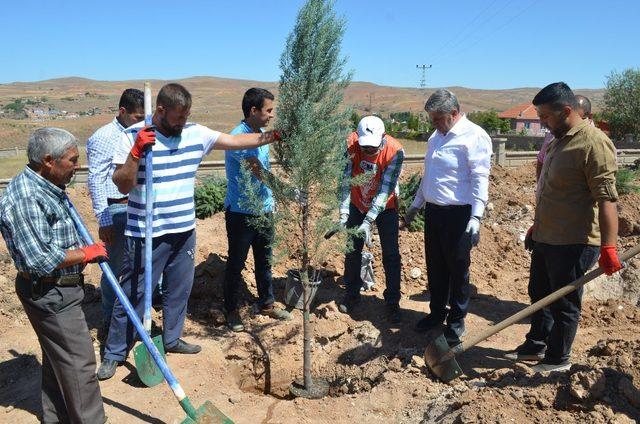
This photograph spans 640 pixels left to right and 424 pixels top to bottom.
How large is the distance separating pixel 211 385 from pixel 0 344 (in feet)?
6.81

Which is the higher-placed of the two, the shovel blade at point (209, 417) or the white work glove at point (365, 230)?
the white work glove at point (365, 230)

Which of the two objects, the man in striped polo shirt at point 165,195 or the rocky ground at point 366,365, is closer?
the rocky ground at point 366,365

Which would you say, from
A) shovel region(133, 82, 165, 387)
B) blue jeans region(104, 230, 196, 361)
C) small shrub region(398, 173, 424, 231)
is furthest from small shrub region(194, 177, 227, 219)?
shovel region(133, 82, 165, 387)

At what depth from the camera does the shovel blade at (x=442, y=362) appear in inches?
154

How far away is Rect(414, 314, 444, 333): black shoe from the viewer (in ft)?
15.9

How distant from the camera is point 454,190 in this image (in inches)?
165

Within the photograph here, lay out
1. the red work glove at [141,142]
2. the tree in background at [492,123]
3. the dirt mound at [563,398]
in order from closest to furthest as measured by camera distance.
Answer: the dirt mound at [563,398] → the red work glove at [141,142] → the tree in background at [492,123]

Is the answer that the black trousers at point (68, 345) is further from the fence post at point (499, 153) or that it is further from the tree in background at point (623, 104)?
the tree in background at point (623, 104)

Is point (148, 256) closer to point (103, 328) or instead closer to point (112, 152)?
point (112, 152)

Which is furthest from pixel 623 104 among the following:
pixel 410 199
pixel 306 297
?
pixel 306 297

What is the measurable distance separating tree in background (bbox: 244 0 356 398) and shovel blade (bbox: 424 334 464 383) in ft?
3.93

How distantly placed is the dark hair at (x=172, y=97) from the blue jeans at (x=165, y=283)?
3.20 feet

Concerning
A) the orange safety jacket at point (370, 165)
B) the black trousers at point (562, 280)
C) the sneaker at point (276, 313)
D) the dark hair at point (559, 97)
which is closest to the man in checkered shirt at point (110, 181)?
the sneaker at point (276, 313)

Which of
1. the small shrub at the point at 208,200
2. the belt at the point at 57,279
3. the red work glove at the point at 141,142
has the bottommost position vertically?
the small shrub at the point at 208,200
